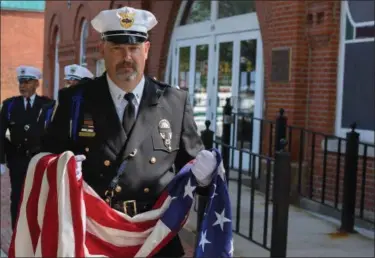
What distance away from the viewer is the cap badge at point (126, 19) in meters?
3.44

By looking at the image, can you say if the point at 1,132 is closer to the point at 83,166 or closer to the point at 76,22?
the point at 83,166

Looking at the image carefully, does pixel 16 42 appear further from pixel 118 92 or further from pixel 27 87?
pixel 118 92

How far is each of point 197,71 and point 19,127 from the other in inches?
283

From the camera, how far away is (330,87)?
29.2 ft

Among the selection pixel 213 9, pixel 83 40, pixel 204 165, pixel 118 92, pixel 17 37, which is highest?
pixel 17 37

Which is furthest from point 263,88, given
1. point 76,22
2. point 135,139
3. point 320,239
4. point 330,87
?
point 76,22

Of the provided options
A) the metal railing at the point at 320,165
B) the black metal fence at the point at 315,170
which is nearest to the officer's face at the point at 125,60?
the black metal fence at the point at 315,170

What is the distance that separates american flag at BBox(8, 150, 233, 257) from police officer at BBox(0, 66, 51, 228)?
12.2 feet

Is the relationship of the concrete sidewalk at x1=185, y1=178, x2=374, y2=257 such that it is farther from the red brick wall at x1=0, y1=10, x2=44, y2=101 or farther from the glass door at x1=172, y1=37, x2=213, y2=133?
the red brick wall at x1=0, y1=10, x2=44, y2=101

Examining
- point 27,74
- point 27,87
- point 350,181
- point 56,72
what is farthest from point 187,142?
point 56,72

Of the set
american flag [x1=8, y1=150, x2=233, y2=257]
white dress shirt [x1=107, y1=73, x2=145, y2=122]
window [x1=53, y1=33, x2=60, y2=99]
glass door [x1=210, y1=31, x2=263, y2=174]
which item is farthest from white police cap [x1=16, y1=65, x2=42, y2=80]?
window [x1=53, y1=33, x2=60, y2=99]

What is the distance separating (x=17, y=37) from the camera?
32.4m

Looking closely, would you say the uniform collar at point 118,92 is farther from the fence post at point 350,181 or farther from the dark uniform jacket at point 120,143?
the fence post at point 350,181

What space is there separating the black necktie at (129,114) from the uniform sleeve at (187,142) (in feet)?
0.99
